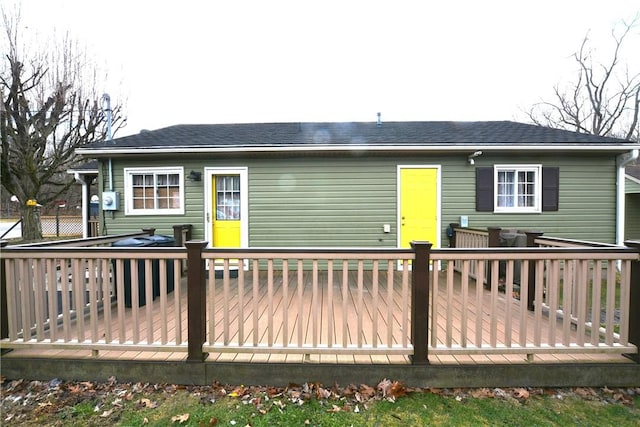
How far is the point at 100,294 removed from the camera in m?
3.46

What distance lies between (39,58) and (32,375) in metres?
10.8

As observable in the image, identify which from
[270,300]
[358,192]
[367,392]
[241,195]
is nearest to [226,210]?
[241,195]

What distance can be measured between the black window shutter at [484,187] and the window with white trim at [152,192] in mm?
5778

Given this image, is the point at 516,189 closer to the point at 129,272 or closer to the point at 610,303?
the point at 610,303

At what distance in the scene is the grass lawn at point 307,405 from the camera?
74.8 inches

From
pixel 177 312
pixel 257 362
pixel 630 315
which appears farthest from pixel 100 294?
pixel 630 315

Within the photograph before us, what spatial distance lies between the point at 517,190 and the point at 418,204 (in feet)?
6.44

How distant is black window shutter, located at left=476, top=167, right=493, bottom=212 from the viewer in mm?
5418

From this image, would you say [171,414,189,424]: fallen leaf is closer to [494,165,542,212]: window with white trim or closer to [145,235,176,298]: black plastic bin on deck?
[145,235,176,298]: black plastic bin on deck

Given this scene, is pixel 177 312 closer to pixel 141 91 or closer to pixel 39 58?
pixel 39 58

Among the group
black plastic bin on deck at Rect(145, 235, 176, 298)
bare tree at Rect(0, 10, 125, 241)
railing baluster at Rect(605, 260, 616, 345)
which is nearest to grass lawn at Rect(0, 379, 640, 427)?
railing baluster at Rect(605, 260, 616, 345)

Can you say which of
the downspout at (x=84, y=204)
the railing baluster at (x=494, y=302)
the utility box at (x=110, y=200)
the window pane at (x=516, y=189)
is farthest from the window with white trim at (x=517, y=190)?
the downspout at (x=84, y=204)

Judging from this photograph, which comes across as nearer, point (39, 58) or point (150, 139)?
point (150, 139)

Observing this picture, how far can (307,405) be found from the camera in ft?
6.70
